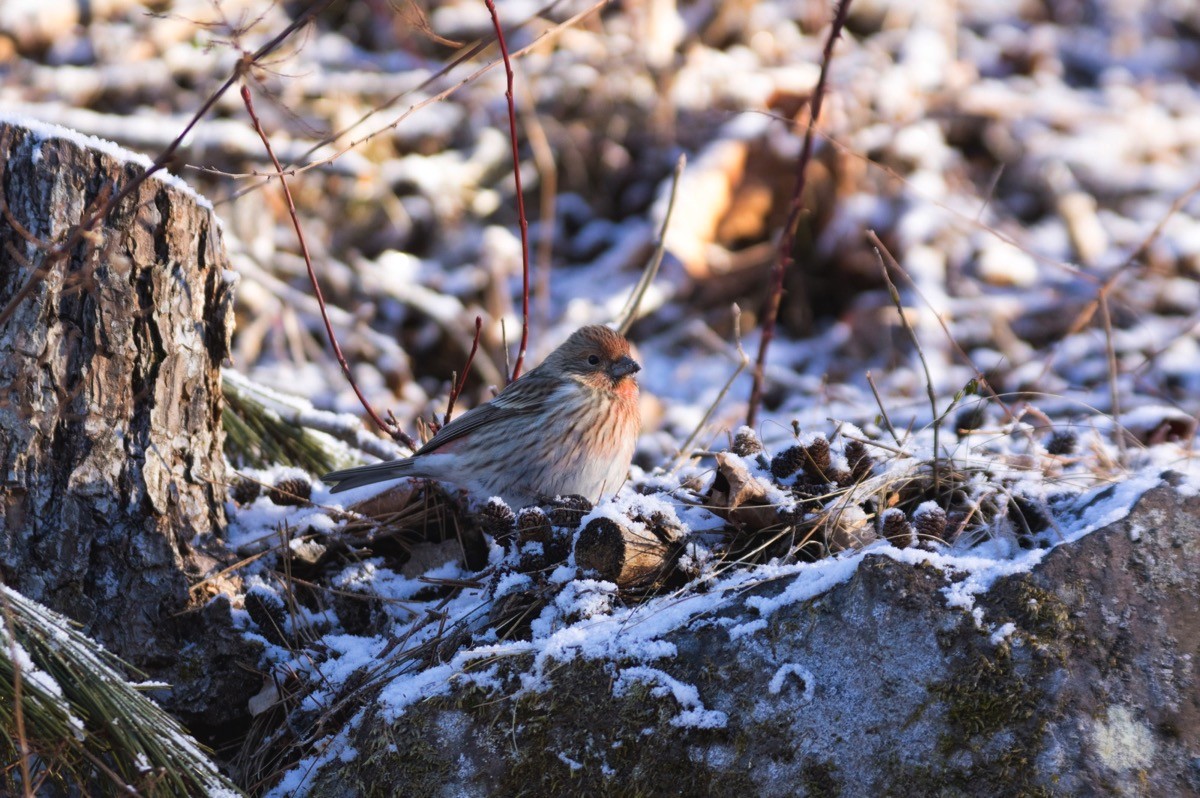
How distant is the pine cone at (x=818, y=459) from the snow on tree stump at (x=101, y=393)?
5.67 feet

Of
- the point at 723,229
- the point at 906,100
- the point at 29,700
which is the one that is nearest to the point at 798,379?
the point at 723,229

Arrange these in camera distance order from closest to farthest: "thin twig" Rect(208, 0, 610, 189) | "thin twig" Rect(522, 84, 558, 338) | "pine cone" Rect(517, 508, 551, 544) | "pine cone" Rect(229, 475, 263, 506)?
"pine cone" Rect(517, 508, 551, 544), "thin twig" Rect(208, 0, 610, 189), "pine cone" Rect(229, 475, 263, 506), "thin twig" Rect(522, 84, 558, 338)

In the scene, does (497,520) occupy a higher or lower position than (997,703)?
higher

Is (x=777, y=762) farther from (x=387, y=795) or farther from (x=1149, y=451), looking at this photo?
(x=1149, y=451)

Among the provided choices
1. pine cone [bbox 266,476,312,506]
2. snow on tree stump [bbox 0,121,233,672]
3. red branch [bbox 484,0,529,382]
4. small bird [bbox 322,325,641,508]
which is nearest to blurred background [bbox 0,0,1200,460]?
small bird [bbox 322,325,641,508]

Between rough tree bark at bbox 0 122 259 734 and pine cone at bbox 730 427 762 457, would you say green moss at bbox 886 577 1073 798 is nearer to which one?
pine cone at bbox 730 427 762 457

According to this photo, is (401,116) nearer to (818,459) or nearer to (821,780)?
(818,459)

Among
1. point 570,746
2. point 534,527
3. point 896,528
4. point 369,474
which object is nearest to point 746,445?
point 896,528

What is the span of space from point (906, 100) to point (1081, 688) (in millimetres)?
6668

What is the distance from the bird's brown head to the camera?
14.9 feet

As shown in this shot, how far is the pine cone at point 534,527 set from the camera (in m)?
3.03

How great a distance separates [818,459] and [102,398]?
6.40ft

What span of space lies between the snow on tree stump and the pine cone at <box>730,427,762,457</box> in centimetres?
158

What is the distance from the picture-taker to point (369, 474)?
3.82 meters
